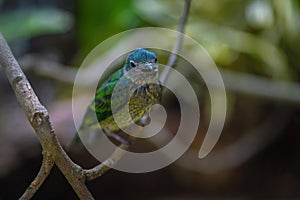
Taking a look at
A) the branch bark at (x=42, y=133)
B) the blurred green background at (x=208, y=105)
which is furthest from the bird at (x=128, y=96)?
the blurred green background at (x=208, y=105)

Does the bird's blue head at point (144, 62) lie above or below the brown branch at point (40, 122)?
above

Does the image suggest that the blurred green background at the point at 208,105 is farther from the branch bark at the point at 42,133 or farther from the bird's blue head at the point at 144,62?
the branch bark at the point at 42,133

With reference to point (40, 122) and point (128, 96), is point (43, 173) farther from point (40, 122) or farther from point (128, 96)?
point (128, 96)

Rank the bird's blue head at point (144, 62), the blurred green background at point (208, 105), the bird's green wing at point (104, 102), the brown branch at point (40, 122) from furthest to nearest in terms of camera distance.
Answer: the blurred green background at point (208, 105), the bird's green wing at point (104, 102), the bird's blue head at point (144, 62), the brown branch at point (40, 122)

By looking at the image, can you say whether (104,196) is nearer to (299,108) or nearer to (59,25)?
(59,25)

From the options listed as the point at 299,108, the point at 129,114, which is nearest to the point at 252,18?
the point at 299,108

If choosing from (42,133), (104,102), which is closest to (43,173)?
(42,133)

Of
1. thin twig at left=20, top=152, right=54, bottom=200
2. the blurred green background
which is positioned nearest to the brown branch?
thin twig at left=20, top=152, right=54, bottom=200
